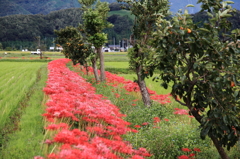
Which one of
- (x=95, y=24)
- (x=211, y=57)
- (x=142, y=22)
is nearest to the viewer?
(x=211, y=57)

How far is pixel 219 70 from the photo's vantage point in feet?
13.9

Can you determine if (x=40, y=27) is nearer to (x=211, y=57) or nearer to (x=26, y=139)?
(x=26, y=139)

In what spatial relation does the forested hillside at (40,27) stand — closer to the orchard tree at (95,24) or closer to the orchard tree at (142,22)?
the orchard tree at (95,24)

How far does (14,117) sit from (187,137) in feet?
17.4

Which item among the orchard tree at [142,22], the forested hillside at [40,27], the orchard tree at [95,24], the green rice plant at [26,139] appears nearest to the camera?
the green rice plant at [26,139]

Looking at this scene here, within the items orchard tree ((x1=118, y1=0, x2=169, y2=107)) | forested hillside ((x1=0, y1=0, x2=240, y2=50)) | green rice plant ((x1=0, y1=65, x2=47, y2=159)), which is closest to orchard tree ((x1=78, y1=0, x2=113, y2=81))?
orchard tree ((x1=118, y1=0, x2=169, y2=107))

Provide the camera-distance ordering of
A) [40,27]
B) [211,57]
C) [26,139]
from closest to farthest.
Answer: [211,57]
[26,139]
[40,27]

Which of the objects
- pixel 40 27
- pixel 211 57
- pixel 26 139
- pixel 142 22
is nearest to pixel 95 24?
pixel 142 22

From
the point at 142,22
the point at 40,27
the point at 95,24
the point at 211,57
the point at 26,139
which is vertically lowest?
the point at 26,139

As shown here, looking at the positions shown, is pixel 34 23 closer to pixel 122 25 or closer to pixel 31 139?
pixel 122 25

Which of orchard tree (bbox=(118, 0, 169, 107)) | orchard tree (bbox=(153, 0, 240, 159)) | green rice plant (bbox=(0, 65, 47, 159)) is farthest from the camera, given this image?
orchard tree (bbox=(118, 0, 169, 107))

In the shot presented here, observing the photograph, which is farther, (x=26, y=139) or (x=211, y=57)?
(x=26, y=139)

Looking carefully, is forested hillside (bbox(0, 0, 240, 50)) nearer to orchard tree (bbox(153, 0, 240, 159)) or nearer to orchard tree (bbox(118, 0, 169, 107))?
orchard tree (bbox(118, 0, 169, 107))

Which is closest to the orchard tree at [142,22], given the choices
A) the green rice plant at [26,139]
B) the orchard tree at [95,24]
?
the green rice plant at [26,139]
